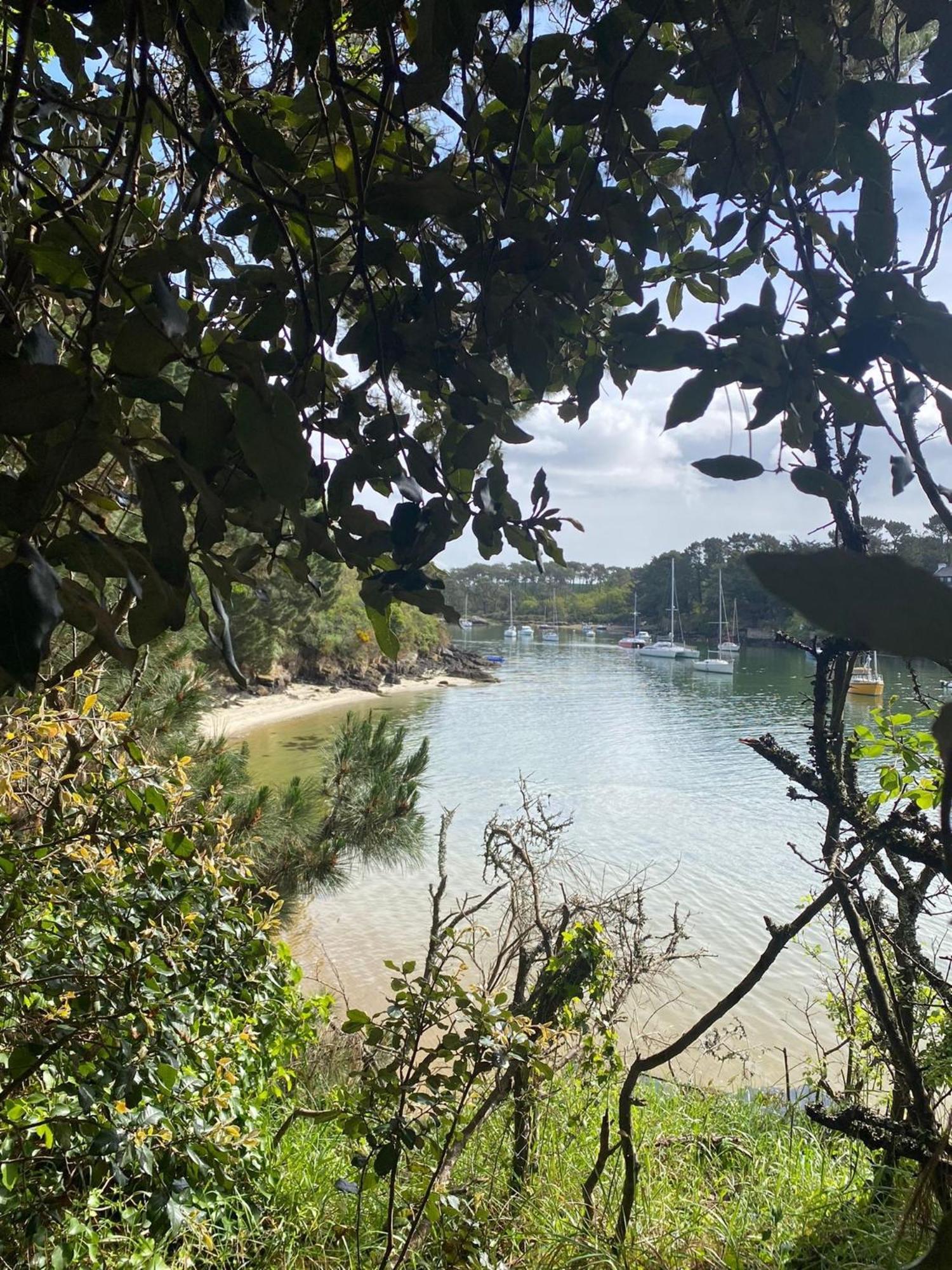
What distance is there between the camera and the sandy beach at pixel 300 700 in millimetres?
14305

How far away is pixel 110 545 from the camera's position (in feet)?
1.48

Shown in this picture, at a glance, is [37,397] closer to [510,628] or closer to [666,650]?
[666,650]

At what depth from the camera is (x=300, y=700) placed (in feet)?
56.5

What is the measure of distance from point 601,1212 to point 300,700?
1599 cm

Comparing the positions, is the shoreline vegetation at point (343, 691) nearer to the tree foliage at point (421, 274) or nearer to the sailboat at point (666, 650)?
the sailboat at point (666, 650)

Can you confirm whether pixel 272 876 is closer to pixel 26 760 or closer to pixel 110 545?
pixel 26 760

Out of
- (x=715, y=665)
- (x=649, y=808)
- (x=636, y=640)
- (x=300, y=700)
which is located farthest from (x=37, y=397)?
(x=636, y=640)

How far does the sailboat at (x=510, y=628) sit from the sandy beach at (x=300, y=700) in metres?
3.48

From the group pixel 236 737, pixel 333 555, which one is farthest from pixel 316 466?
pixel 236 737

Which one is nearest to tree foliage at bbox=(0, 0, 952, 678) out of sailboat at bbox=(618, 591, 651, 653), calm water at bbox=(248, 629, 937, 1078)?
calm water at bbox=(248, 629, 937, 1078)

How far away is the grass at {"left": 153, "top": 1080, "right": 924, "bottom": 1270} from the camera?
155 cm

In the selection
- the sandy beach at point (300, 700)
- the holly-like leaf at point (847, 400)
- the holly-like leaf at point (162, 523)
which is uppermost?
the holly-like leaf at point (847, 400)

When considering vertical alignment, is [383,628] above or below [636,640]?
above

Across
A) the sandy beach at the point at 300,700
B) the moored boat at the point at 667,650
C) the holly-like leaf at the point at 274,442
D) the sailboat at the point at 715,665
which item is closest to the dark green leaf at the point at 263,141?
the holly-like leaf at the point at 274,442
